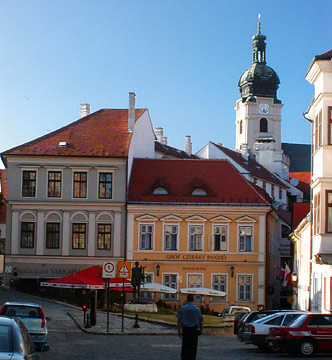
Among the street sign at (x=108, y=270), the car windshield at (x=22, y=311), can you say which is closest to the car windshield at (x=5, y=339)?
the car windshield at (x=22, y=311)

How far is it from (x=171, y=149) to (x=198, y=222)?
119ft

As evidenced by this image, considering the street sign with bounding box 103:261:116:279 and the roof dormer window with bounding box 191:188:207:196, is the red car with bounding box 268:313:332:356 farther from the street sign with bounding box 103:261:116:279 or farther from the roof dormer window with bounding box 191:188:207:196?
the roof dormer window with bounding box 191:188:207:196

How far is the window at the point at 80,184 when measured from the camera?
56.6 meters

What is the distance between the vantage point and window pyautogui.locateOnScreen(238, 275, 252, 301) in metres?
56.0

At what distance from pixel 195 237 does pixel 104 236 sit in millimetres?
6241

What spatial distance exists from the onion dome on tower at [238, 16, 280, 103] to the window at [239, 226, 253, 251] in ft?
309

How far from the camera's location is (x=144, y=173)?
59.6 metres

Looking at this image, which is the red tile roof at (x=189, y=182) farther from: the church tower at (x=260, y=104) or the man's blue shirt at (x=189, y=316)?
the church tower at (x=260, y=104)

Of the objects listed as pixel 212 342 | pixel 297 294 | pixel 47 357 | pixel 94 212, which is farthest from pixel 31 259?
pixel 47 357

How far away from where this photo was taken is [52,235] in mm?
56500

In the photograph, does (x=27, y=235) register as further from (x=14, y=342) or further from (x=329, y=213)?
(x=14, y=342)

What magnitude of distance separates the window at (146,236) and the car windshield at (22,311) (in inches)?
1231

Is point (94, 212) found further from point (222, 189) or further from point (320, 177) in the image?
point (320, 177)

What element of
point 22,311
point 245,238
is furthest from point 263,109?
point 22,311
